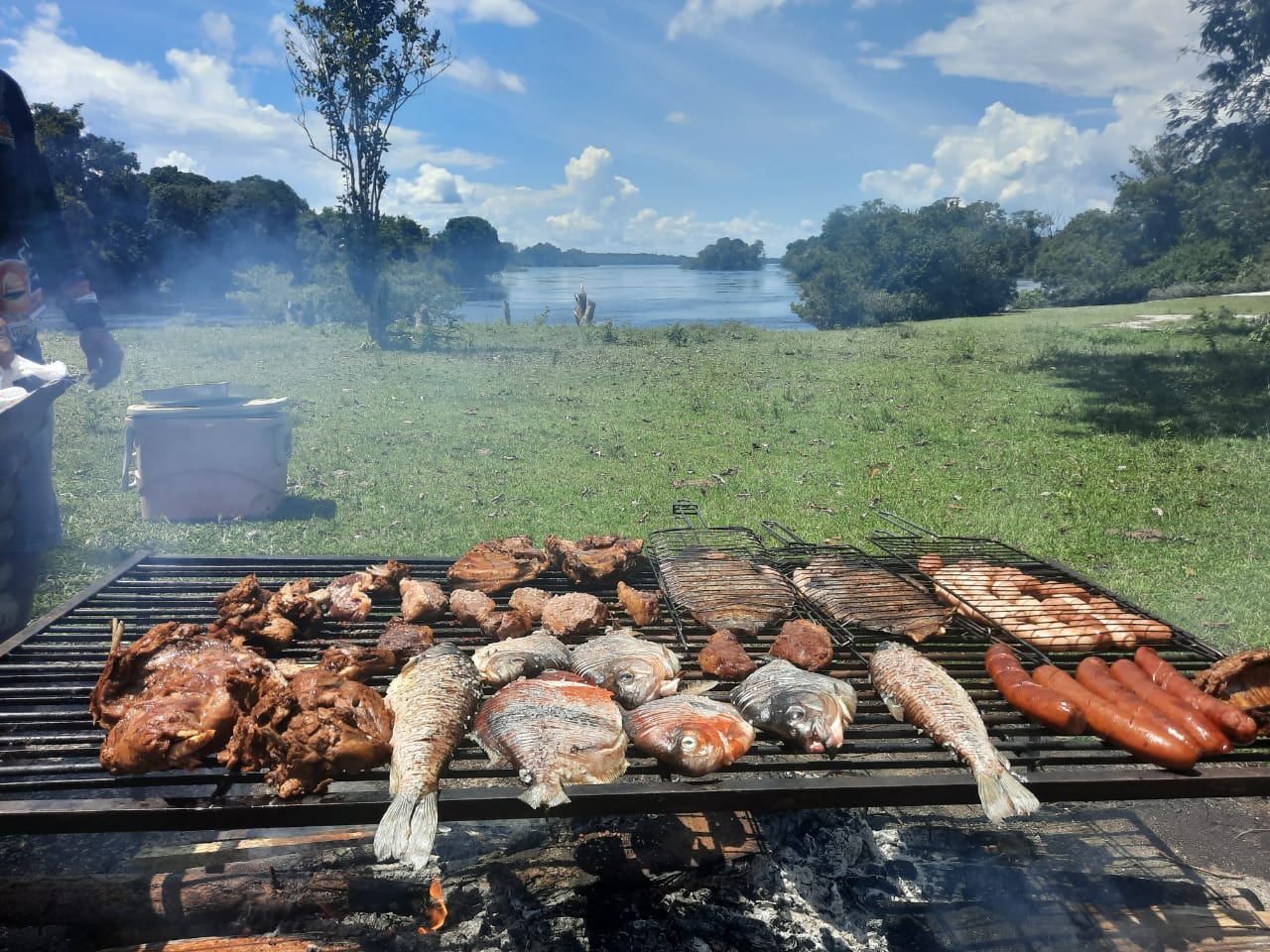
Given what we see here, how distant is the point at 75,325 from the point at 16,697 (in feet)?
14.1

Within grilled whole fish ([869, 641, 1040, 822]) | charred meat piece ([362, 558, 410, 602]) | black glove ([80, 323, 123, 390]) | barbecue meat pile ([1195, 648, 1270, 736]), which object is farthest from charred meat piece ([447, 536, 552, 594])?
black glove ([80, 323, 123, 390])

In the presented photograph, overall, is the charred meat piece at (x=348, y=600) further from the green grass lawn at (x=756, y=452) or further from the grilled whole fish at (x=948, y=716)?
the green grass lawn at (x=756, y=452)

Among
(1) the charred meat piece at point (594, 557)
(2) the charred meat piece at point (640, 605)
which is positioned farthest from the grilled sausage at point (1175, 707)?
(1) the charred meat piece at point (594, 557)

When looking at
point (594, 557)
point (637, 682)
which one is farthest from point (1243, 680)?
point (594, 557)

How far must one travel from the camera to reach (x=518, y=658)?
10.7 ft

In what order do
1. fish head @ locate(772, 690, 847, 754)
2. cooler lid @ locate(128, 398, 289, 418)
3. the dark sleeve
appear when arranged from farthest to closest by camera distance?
cooler lid @ locate(128, 398, 289, 418)
the dark sleeve
fish head @ locate(772, 690, 847, 754)

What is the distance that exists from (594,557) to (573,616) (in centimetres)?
70

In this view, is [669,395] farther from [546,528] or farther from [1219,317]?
[1219,317]

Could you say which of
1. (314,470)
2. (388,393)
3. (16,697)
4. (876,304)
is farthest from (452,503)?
(876,304)

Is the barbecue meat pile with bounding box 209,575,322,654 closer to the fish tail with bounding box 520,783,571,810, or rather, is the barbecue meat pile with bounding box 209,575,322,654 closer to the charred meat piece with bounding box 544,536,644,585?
the charred meat piece with bounding box 544,536,644,585

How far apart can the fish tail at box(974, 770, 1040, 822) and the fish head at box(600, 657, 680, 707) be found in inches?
48.5

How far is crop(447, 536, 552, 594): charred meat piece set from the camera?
13.8ft

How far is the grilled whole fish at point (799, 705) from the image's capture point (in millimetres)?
2812

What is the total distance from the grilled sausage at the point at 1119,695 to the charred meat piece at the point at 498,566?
9.42 feet
